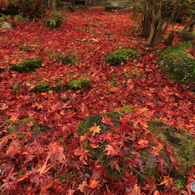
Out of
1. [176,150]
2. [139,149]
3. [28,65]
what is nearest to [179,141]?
[176,150]

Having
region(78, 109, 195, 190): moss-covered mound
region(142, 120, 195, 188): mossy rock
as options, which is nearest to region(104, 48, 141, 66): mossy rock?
region(142, 120, 195, 188): mossy rock

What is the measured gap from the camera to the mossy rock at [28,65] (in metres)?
4.53

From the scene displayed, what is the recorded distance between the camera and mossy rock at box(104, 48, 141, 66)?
5.28m

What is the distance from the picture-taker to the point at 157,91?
156 inches

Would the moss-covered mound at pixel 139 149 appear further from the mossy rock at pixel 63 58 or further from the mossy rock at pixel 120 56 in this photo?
the mossy rock at pixel 63 58

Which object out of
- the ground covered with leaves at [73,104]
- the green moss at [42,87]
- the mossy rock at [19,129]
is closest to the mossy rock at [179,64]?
the ground covered with leaves at [73,104]

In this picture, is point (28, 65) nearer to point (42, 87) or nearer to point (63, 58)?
point (63, 58)

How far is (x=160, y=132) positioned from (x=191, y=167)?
1.79ft

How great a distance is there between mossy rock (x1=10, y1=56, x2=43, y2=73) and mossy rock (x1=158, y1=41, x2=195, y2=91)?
482cm

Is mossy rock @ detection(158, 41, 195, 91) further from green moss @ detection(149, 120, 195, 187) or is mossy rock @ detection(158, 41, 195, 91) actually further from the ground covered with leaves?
green moss @ detection(149, 120, 195, 187)

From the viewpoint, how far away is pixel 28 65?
15.6 feet

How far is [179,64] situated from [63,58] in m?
4.43

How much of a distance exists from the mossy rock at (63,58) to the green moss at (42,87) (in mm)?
1630

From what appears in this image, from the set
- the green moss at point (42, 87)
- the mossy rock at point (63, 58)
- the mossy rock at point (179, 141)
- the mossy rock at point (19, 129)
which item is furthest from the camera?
the mossy rock at point (63, 58)
